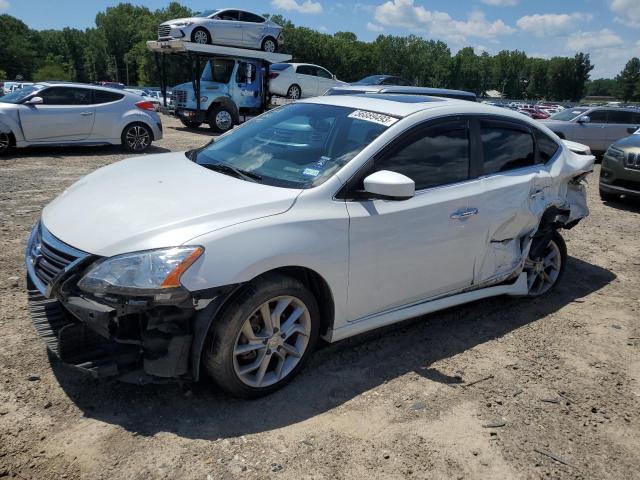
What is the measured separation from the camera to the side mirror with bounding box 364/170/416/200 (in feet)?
9.94

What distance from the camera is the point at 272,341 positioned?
9.72ft

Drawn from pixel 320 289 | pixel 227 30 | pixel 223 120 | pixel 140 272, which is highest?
pixel 227 30

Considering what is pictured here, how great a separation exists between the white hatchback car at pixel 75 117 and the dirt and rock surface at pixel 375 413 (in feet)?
23.7

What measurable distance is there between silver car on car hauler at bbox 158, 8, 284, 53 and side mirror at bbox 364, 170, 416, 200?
48.5 ft

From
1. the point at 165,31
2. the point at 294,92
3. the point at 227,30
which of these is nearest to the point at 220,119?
the point at 227,30

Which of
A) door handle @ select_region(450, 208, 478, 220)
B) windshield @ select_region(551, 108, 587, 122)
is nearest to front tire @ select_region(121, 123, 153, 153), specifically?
door handle @ select_region(450, 208, 478, 220)

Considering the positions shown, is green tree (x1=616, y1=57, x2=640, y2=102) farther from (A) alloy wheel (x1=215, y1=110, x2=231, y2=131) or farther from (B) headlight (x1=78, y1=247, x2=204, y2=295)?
(B) headlight (x1=78, y1=247, x2=204, y2=295)

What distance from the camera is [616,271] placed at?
5.86m

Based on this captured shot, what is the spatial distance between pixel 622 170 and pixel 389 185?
756 cm

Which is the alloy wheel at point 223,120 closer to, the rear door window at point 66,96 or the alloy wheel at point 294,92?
the alloy wheel at point 294,92

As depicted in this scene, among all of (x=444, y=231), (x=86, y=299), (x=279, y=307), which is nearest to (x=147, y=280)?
(x=86, y=299)

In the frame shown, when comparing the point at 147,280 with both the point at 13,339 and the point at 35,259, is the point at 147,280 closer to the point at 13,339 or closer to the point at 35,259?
the point at 35,259

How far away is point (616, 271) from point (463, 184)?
3.18 metres

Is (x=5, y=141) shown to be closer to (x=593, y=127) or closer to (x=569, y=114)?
(x=569, y=114)
